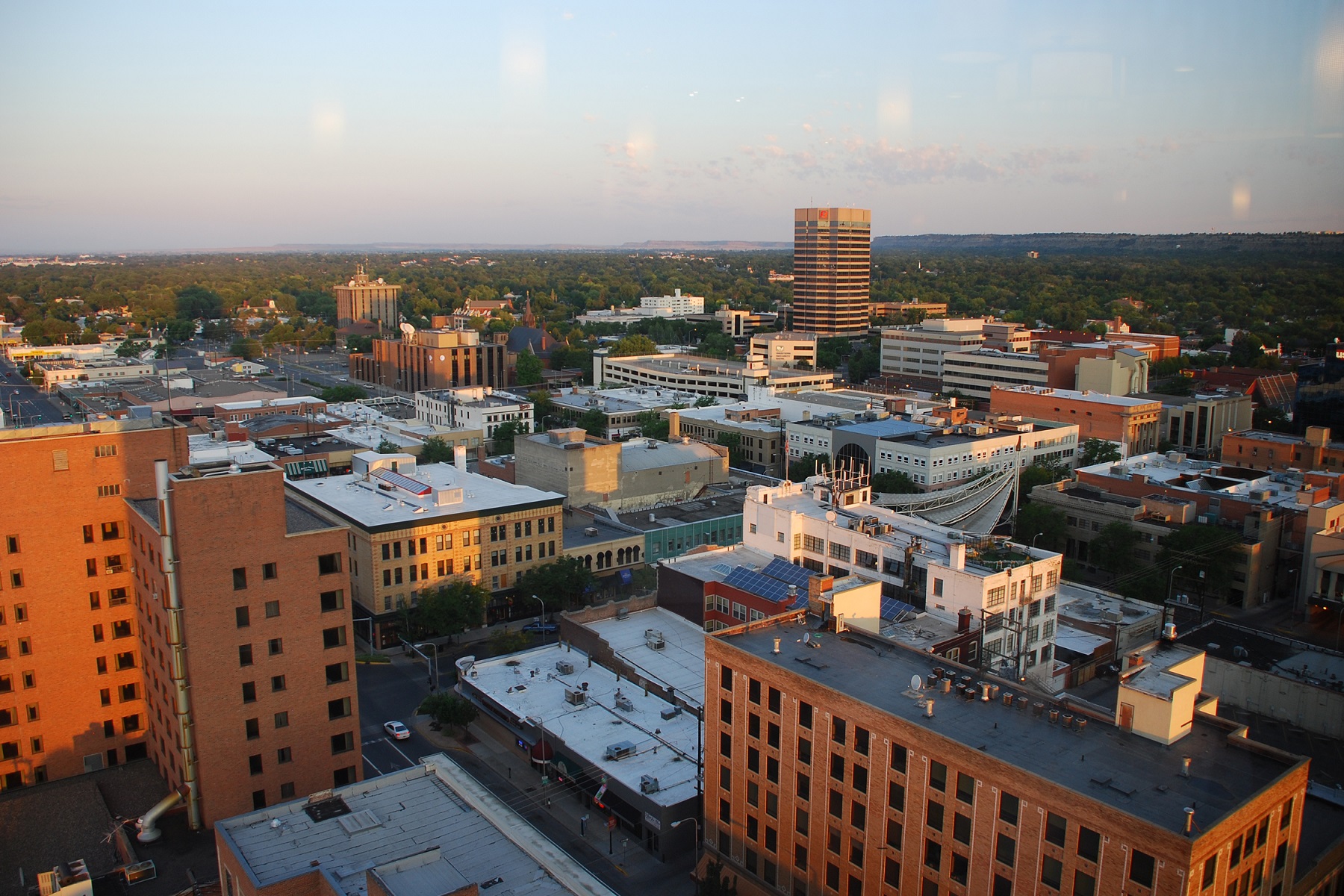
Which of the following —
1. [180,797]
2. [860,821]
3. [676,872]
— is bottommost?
[676,872]

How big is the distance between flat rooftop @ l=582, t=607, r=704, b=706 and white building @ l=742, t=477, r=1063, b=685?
571 cm

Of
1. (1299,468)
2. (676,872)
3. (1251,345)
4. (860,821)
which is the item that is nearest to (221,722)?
(676,872)

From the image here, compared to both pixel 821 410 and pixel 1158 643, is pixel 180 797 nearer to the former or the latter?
pixel 1158 643

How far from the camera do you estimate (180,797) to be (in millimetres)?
28969

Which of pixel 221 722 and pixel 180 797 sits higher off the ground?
pixel 221 722

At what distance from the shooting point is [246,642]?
2853 cm

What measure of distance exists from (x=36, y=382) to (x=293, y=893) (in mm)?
115360

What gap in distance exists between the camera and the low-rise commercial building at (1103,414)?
88438mm

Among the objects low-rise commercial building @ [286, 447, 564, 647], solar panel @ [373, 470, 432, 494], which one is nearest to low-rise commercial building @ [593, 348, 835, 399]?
low-rise commercial building @ [286, 447, 564, 647]

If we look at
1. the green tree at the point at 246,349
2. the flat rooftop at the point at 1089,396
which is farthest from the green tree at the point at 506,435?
the green tree at the point at 246,349

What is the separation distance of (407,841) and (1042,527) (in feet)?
164

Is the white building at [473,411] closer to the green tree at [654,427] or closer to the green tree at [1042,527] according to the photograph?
the green tree at [654,427]

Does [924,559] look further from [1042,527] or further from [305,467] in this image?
[305,467]

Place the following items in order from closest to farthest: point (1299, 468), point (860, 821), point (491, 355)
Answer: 1. point (860, 821)
2. point (1299, 468)
3. point (491, 355)
